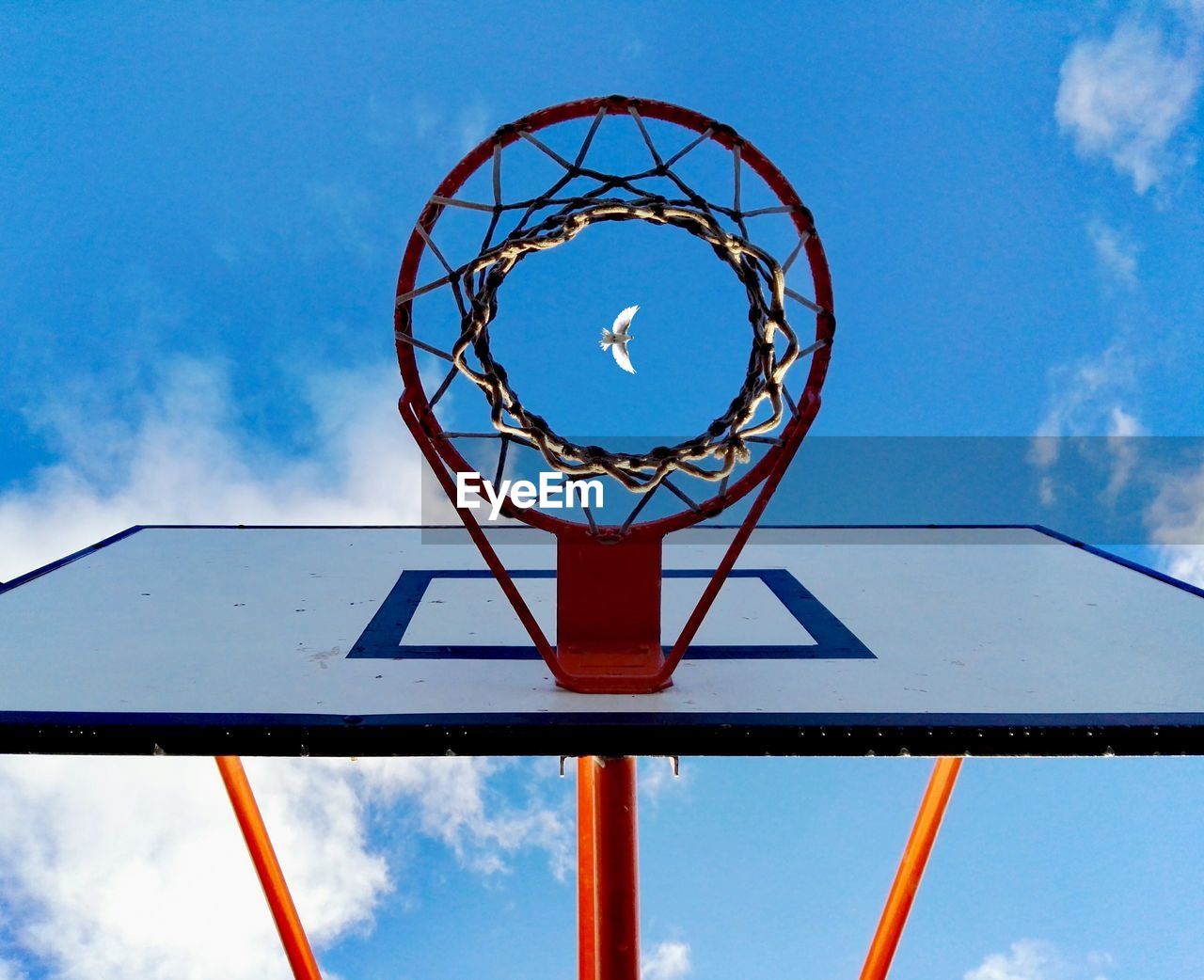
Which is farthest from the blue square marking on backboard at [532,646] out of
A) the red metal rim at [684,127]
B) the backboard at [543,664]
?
the red metal rim at [684,127]

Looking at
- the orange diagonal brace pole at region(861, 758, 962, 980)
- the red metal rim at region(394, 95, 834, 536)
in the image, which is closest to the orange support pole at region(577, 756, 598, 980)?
the orange diagonal brace pole at region(861, 758, 962, 980)

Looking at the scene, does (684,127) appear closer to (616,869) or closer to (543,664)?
(543,664)

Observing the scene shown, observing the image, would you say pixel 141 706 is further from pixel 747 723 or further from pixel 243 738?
pixel 747 723

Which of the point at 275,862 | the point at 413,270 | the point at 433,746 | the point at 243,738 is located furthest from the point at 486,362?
the point at 275,862

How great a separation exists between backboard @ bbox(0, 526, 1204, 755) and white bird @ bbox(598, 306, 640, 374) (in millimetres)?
557

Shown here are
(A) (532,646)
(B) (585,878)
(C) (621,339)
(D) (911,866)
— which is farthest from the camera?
(B) (585,878)

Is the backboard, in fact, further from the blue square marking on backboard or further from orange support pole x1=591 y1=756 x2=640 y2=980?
orange support pole x1=591 y1=756 x2=640 y2=980

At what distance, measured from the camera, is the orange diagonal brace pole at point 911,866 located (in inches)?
130

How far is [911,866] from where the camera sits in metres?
Answer: 3.40

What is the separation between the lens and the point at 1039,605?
311cm

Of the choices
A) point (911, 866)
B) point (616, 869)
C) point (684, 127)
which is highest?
point (684, 127)

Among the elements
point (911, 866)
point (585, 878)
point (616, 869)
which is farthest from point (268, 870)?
point (911, 866)

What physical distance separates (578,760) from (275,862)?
1.11m

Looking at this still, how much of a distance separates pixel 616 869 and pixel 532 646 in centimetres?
62
